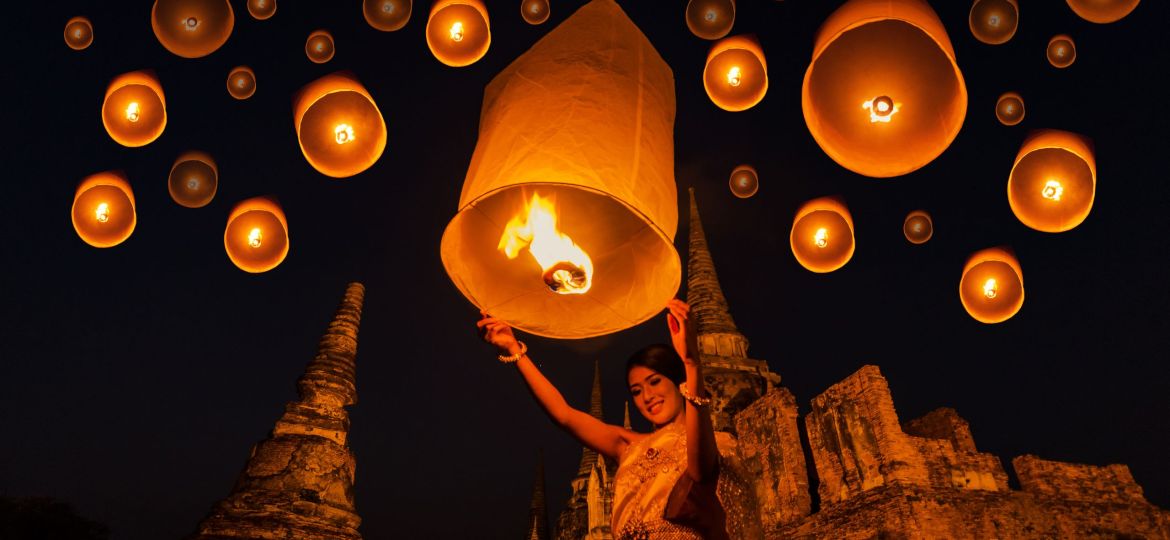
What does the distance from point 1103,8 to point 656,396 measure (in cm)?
422

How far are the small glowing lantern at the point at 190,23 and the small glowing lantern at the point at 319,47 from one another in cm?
181

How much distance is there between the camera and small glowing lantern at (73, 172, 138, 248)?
4137mm

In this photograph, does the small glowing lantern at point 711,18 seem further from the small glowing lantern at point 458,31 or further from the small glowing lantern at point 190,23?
the small glowing lantern at point 190,23

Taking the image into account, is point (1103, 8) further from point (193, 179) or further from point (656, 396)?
point (193, 179)

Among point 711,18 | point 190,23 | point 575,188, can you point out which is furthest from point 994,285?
point 190,23

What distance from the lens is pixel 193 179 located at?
18.9ft

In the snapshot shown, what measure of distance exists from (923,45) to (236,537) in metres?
10.3

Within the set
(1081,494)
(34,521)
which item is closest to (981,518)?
(1081,494)

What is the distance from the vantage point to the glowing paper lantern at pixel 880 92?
2072 mm

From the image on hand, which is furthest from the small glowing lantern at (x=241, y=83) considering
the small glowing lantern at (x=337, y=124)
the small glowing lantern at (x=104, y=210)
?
the small glowing lantern at (x=337, y=124)

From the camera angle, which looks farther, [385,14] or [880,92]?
[385,14]

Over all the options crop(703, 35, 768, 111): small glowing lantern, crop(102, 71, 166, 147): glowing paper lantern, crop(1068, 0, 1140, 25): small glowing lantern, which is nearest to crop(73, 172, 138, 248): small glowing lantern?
crop(102, 71, 166, 147): glowing paper lantern

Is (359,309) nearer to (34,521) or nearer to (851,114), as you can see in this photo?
(851,114)

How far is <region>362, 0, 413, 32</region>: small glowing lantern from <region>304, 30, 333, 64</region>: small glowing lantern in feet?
3.28
